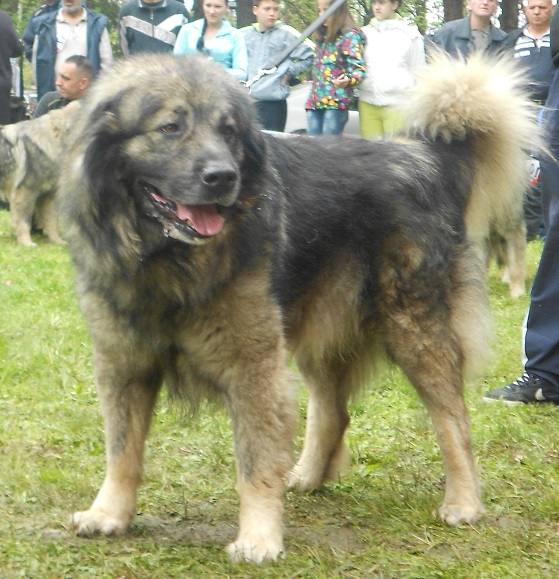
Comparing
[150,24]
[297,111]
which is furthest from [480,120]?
[297,111]

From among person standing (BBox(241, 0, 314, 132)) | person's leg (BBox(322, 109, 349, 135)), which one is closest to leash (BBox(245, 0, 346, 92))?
person's leg (BBox(322, 109, 349, 135))

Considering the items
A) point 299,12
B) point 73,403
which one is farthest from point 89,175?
point 299,12

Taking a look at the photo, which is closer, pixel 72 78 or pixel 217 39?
pixel 217 39

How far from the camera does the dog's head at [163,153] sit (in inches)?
119

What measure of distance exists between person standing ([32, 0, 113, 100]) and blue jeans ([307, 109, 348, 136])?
2.78m

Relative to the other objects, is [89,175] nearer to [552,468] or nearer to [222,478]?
[222,478]

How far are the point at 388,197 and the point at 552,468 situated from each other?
1454 millimetres

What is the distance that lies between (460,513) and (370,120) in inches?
218

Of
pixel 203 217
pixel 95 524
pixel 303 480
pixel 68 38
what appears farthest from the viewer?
pixel 68 38

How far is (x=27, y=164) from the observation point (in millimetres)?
10273

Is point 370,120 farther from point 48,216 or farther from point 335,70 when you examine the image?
point 48,216

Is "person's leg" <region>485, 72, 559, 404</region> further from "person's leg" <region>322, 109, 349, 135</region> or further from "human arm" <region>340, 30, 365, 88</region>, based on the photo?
"person's leg" <region>322, 109, 349, 135</region>

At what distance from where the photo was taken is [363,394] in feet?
14.1

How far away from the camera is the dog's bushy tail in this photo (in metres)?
4.04
